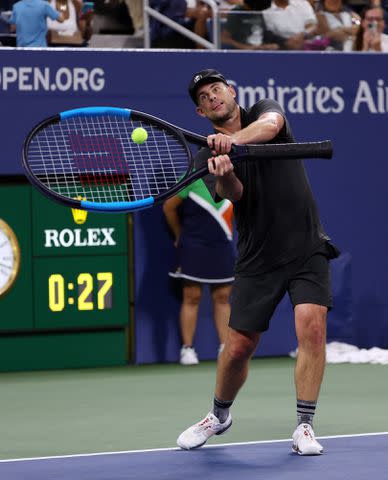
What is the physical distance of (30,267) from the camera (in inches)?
397

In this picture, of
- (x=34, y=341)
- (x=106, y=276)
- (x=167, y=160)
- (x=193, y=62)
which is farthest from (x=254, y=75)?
(x=34, y=341)

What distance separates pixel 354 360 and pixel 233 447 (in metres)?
4.46

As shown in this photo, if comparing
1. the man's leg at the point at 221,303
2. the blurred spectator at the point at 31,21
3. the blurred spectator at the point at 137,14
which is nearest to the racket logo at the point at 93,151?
the blurred spectator at the point at 31,21

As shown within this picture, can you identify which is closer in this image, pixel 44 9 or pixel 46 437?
pixel 46 437

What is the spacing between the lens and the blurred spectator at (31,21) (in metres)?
10.3

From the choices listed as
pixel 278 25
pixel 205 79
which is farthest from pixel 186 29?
pixel 205 79

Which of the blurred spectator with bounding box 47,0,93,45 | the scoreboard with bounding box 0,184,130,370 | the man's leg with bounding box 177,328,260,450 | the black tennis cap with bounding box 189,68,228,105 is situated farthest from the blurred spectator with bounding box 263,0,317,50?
the man's leg with bounding box 177,328,260,450

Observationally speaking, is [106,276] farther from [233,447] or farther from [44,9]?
[233,447]

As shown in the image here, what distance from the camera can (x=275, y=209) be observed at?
589 centimetres

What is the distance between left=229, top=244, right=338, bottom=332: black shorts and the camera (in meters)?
5.85

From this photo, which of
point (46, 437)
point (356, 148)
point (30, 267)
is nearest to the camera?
point (46, 437)

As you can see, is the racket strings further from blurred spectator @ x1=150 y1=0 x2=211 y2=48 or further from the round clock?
blurred spectator @ x1=150 y1=0 x2=211 y2=48

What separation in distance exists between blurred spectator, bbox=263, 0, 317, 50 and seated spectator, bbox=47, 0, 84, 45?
63.2 inches

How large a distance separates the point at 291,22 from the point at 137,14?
135cm
